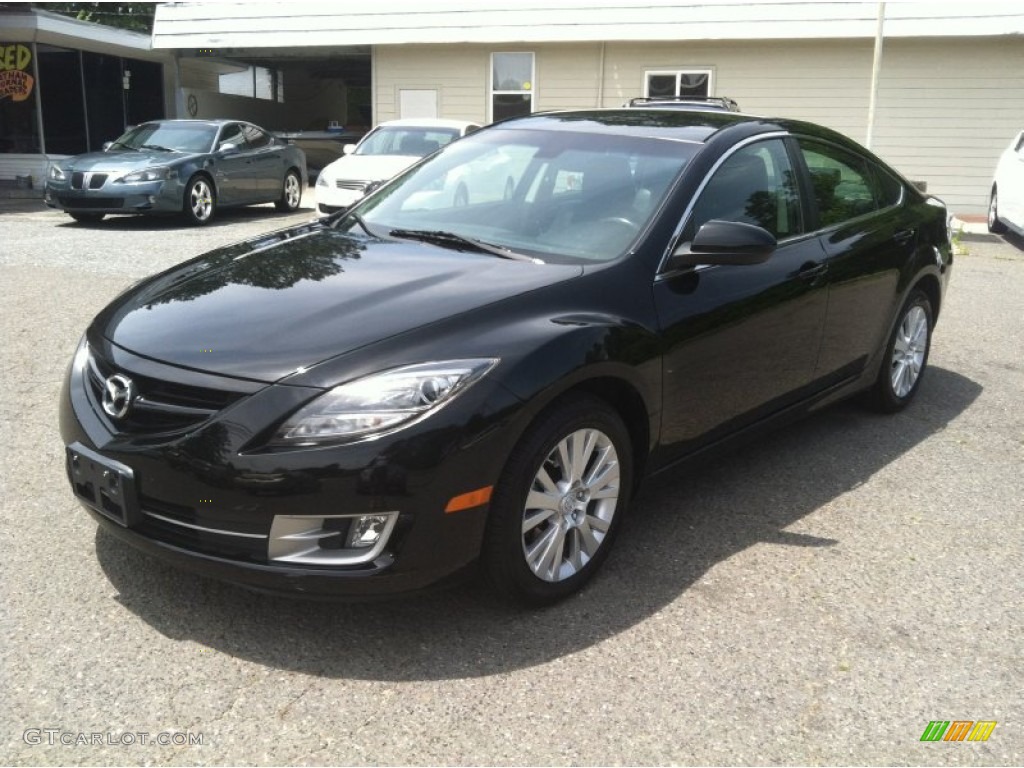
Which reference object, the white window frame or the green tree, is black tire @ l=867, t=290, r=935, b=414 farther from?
the green tree

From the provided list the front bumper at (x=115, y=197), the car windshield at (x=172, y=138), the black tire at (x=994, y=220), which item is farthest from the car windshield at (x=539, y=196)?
the black tire at (x=994, y=220)

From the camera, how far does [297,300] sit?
332 centimetres

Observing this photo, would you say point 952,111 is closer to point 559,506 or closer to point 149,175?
point 149,175

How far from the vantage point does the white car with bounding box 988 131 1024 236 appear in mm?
13344

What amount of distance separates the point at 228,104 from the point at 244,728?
80.7 feet

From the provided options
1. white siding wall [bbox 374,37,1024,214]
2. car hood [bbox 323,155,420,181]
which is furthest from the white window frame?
car hood [bbox 323,155,420,181]

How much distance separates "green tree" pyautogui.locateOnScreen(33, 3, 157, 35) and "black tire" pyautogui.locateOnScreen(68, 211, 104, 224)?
70.8 feet

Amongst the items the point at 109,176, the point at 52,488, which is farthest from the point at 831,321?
the point at 109,176

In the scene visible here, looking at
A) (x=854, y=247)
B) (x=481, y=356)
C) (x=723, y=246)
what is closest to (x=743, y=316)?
(x=723, y=246)

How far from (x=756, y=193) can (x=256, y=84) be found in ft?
81.9

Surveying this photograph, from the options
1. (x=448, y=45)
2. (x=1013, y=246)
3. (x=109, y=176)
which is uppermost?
(x=448, y=45)

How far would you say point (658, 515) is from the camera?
13.6ft

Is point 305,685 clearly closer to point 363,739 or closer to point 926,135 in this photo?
point 363,739
